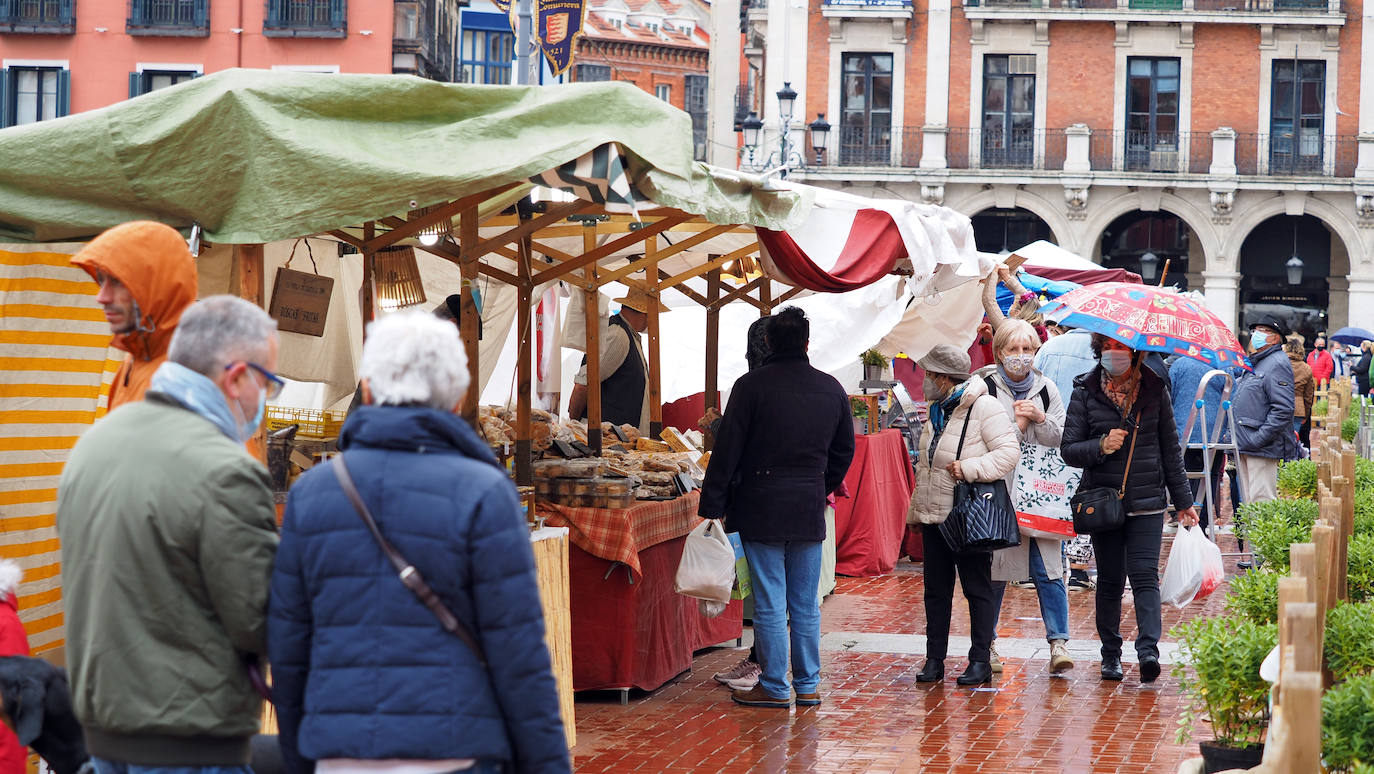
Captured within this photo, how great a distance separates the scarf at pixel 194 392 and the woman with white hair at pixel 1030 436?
5193 mm

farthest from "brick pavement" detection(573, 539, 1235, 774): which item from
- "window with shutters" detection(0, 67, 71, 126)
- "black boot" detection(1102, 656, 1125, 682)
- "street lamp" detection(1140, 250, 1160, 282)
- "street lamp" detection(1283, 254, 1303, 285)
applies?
"street lamp" detection(1283, 254, 1303, 285)

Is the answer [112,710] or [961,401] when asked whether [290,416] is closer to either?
[961,401]

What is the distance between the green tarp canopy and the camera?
4.72m

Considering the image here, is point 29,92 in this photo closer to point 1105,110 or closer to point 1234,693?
point 1105,110

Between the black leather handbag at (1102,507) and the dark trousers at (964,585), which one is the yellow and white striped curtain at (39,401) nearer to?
the dark trousers at (964,585)

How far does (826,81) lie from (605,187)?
3396cm

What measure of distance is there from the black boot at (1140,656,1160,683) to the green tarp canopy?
4141mm

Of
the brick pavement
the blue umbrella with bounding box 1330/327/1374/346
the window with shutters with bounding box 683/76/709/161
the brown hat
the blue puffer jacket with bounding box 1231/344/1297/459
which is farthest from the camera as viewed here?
the window with shutters with bounding box 683/76/709/161

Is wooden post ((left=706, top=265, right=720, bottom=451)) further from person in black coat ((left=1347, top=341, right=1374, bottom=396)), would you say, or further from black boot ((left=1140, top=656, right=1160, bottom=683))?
person in black coat ((left=1347, top=341, right=1374, bottom=396))

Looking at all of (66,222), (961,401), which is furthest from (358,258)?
(66,222)

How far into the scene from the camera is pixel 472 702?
9.59ft

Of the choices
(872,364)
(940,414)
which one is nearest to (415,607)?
(940,414)

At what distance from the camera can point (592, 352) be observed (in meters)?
8.51

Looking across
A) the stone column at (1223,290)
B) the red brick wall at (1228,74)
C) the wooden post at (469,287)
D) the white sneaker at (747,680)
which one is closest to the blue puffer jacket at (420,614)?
the wooden post at (469,287)
